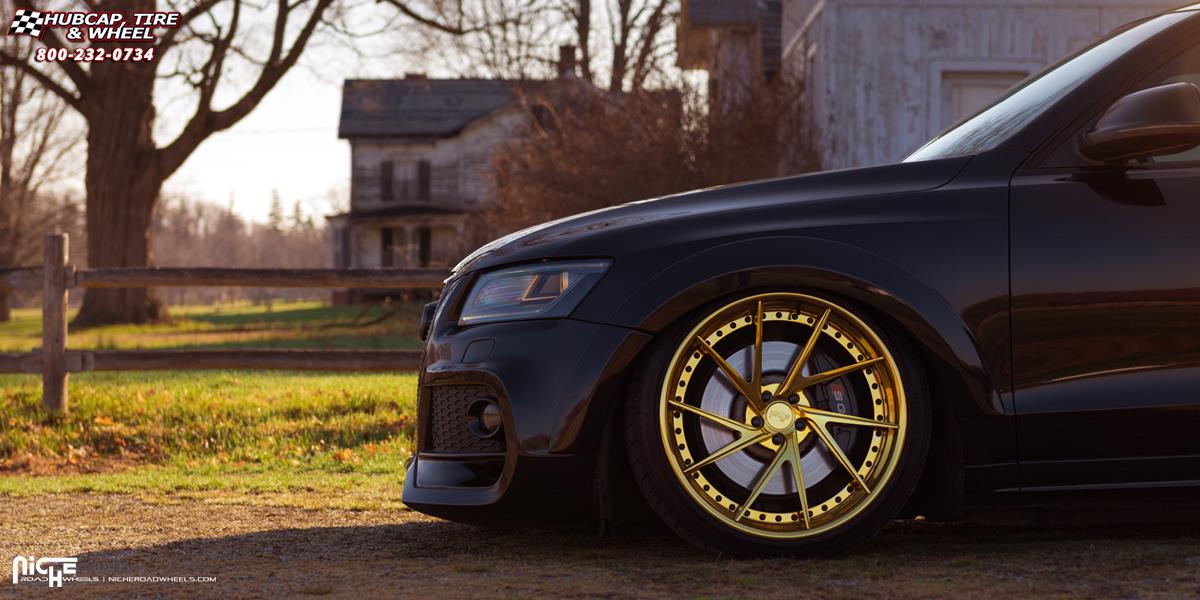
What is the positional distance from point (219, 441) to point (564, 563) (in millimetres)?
5172

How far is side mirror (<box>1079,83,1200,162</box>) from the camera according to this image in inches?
150

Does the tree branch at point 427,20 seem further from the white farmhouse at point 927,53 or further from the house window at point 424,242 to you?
the house window at point 424,242

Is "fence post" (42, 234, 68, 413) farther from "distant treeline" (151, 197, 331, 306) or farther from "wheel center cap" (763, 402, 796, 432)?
"distant treeline" (151, 197, 331, 306)

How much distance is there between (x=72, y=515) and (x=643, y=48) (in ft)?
90.9

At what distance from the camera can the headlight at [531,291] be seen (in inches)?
156

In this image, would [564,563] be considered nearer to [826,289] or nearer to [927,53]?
[826,289]

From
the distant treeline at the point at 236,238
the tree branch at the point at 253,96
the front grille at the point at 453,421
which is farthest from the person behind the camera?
the distant treeline at the point at 236,238

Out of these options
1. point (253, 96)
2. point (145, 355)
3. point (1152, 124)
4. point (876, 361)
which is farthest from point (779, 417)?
point (253, 96)

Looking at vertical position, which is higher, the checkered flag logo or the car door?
the checkered flag logo

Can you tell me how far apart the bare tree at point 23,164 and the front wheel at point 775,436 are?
38.4 metres

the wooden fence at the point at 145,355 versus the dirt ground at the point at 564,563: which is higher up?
the wooden fence at the point at 145,355

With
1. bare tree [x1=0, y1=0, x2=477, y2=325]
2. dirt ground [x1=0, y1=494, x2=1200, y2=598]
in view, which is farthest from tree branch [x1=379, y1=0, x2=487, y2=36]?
dirt ground [x1=0, y1=494, x2=1200, y2=598]

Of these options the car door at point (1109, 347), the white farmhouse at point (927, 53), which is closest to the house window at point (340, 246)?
the white farmhouse at point (927, 53)

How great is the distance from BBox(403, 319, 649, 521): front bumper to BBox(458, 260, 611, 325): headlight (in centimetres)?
4
